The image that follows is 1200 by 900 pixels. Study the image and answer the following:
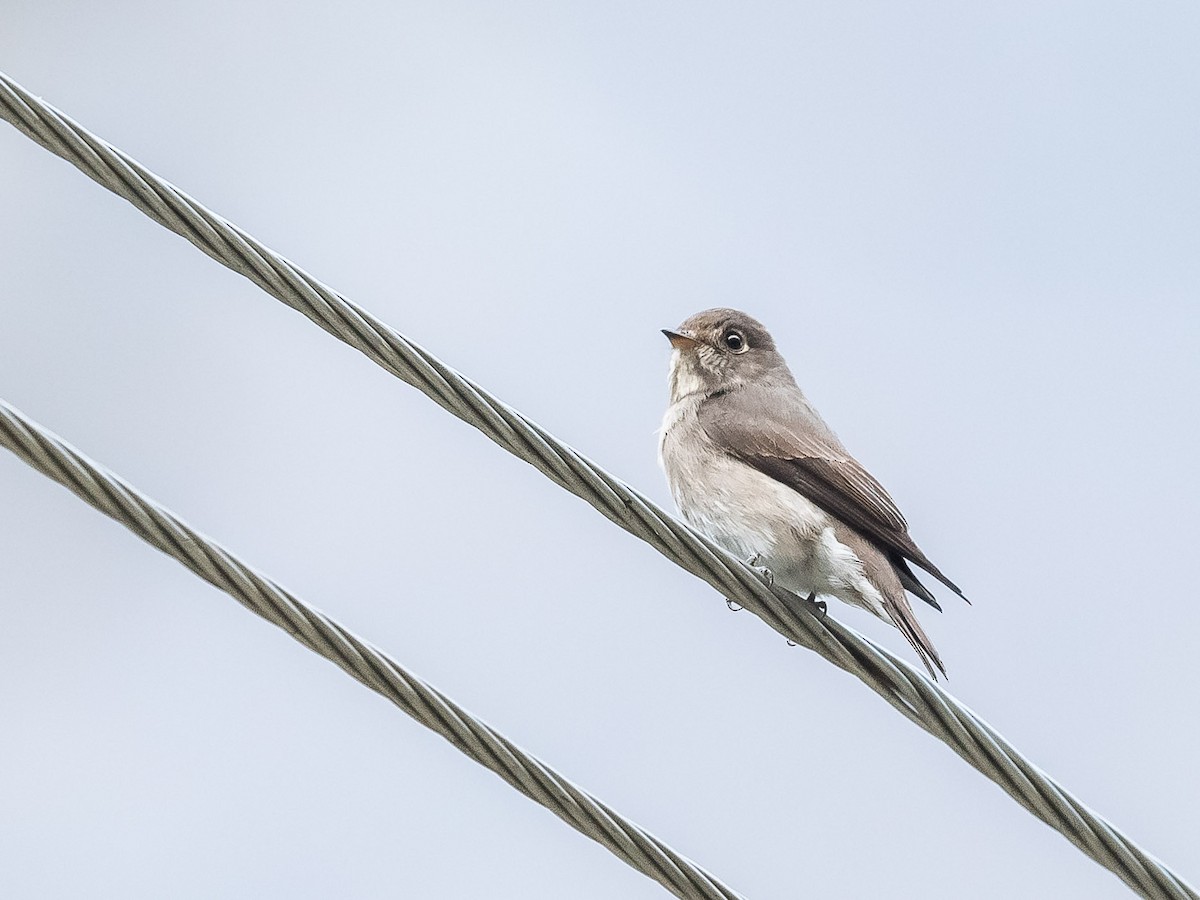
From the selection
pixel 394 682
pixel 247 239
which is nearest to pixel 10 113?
pixel 247 239

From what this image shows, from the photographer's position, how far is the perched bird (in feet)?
20.0

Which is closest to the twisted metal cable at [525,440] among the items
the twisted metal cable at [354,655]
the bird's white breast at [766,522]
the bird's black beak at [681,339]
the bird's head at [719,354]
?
the twisted metal cable at [354,655]

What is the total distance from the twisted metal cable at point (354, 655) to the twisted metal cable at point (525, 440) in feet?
2.34

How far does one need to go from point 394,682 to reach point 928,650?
9.14 ft

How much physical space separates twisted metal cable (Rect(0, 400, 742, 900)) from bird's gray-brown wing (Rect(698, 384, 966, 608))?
97.6 inches

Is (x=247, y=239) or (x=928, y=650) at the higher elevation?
(x=928, y=650)

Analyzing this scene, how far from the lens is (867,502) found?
20.6 ft

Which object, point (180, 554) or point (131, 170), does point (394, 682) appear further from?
point (131, 170)

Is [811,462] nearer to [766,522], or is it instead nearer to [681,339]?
[766,522]

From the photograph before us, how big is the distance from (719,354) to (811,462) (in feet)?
4.43

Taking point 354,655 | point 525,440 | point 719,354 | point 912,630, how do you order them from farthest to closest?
point 719,354, point 912,630, point 525,440, point 354,655

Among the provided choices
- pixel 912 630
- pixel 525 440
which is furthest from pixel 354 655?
pixel 912 630

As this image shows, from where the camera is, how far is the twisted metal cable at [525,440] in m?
3.62

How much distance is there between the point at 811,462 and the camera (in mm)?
6492
